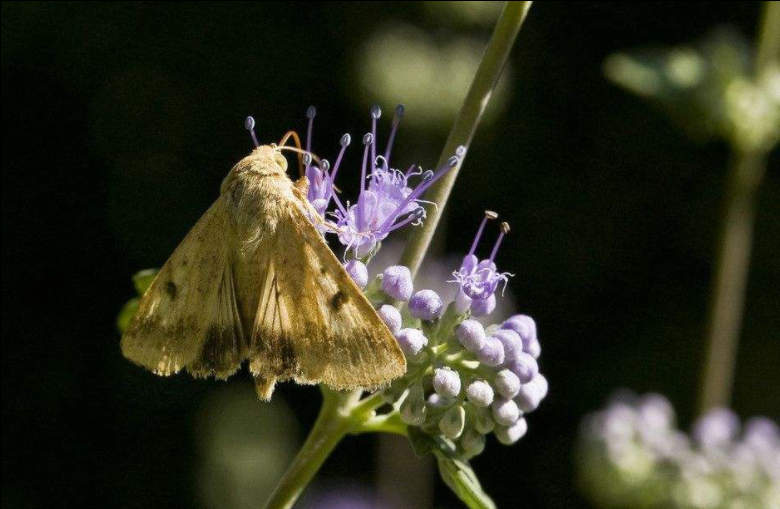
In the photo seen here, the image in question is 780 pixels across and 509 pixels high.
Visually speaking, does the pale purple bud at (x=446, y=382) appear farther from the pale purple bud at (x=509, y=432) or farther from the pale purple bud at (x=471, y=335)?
the pale purple bud at (x=509, y=432)

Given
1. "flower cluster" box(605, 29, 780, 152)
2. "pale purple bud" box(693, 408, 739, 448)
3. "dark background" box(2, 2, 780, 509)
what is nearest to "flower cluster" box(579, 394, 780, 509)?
"pale purple bud" box(693, 408, 739, 448)

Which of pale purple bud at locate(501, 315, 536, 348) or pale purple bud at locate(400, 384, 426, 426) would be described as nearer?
pale purple bud at locate(400, 384, 426, 426)

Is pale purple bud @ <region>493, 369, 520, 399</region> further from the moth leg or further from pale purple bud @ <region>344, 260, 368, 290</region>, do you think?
the moth leg

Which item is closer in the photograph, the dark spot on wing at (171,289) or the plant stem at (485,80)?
the plant stem at (485,80)

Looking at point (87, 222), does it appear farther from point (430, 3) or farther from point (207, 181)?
point (430, 3)

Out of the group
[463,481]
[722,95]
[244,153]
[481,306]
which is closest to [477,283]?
[481,306]

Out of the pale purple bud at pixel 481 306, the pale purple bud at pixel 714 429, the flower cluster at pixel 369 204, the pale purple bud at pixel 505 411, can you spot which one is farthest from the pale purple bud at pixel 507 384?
the pale purple bud at pixel 714 429
